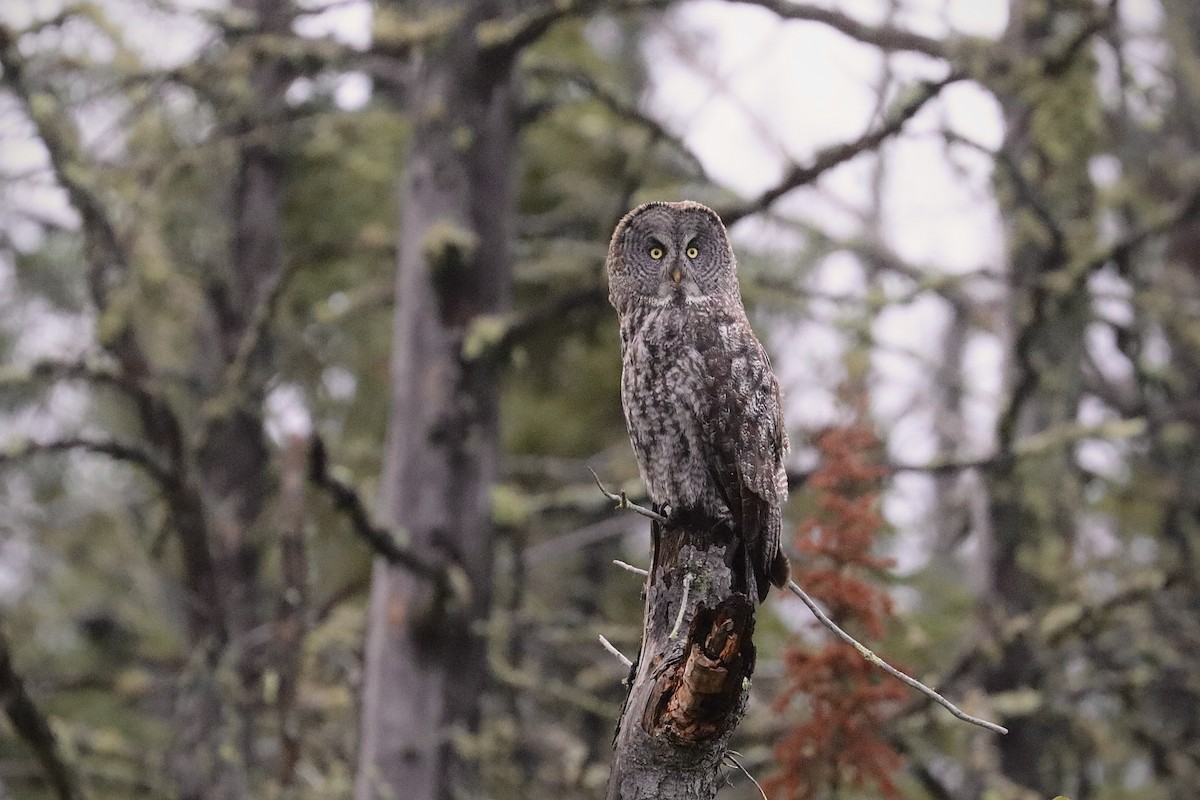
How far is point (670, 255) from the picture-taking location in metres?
4.27

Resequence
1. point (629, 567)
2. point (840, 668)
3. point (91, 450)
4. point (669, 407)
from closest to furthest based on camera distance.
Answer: point (629, 567) → point (669, 407) → point (840, 668) → point (91, 450)

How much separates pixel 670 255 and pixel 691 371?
414mm

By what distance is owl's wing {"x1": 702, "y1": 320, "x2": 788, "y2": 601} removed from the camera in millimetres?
3943

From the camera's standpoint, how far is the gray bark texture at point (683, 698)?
3008mm

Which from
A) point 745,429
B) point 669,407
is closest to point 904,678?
point 745,429

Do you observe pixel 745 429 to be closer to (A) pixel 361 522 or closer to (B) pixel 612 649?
(B) pixel 612 649

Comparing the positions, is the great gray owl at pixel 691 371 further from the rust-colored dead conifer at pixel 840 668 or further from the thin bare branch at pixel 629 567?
the thin bare branch at pixel 629 567

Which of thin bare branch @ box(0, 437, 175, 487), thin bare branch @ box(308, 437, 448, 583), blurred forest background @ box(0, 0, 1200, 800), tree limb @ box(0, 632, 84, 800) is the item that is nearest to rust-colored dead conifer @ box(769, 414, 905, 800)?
blurred forest background @ box(0, 0, 1200, 800)

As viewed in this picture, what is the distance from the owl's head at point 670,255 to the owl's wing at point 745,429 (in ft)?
0.66

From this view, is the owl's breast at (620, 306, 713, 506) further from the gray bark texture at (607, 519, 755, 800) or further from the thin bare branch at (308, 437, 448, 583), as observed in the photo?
the thin bare branch at (308, 437, 448, 583)

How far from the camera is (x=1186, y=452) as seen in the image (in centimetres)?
953

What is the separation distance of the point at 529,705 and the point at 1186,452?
5531 mm

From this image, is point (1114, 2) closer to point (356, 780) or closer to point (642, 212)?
point (642, 212)

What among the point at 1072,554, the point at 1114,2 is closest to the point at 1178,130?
the point at 1072,554
